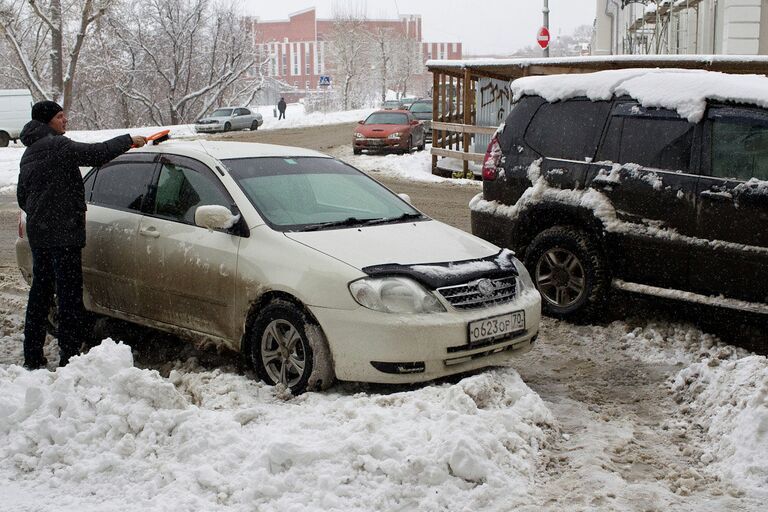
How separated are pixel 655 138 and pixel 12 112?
33.5 metres

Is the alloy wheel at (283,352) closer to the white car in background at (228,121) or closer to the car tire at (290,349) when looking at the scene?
the car tire at (290,349)

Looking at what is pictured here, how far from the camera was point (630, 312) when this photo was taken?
7.09 m

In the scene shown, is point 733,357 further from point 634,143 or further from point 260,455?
point 260,455

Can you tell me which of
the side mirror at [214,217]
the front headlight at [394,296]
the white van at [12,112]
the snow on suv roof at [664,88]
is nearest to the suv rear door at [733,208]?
the snow on suv roof at [664,88]

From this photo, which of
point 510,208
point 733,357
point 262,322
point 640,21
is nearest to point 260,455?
point 262,322

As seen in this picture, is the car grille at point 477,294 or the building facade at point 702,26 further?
the building facade at point 702,26

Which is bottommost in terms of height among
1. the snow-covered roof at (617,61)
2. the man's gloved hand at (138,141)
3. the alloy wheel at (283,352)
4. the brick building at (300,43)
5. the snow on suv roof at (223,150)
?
the alloy wheel at (283,352)

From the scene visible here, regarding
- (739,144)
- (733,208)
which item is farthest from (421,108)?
(733,208)

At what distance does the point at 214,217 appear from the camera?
17.4ft

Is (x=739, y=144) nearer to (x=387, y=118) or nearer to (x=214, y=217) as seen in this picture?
(x=214, y=217)

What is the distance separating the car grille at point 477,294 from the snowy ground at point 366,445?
0.42 m

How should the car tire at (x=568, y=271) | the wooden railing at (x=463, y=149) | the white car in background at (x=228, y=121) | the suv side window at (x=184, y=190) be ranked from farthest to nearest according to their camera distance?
1. the white car in background at (x=228, y=121)
2. the wooden railing at (x=463, y=149)
3. the car tire at (x=568, y=271)
4. the suv side window at (x=184, y=190)

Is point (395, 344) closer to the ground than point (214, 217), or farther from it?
closer to the ground

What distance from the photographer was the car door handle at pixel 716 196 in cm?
610
